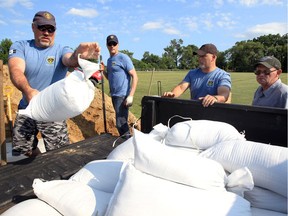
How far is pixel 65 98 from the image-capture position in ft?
5.98

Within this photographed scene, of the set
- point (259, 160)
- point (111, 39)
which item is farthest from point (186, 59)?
point (259, 160)

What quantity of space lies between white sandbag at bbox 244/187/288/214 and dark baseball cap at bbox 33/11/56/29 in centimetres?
211

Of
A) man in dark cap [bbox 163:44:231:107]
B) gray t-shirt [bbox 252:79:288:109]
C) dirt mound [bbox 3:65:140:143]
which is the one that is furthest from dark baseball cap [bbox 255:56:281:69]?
dirt mound [bbox 3:65:140:143]

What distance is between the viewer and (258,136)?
6.25 feet

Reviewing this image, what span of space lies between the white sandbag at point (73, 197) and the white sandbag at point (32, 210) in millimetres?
24

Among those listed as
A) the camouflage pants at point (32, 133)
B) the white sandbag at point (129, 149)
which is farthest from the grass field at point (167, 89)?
the white sandbag at point (129, 149)

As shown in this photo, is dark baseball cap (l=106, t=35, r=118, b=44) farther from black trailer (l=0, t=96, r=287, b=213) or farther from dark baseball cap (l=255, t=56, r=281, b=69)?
dark baseball cap (l=255, t=56, r=281, b=69)

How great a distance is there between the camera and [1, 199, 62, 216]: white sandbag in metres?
1.40

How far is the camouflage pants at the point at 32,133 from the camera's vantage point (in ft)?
8.55

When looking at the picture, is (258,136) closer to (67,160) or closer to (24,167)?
(67,160)

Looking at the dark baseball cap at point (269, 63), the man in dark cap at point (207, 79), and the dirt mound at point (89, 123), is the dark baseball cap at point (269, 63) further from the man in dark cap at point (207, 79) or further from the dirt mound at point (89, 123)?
the dirt mound at point (89, 123)

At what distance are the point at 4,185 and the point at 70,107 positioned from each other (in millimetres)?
665

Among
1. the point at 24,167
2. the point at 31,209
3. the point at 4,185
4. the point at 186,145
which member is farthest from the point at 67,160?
the point at 186,145

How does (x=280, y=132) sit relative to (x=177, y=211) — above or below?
above
